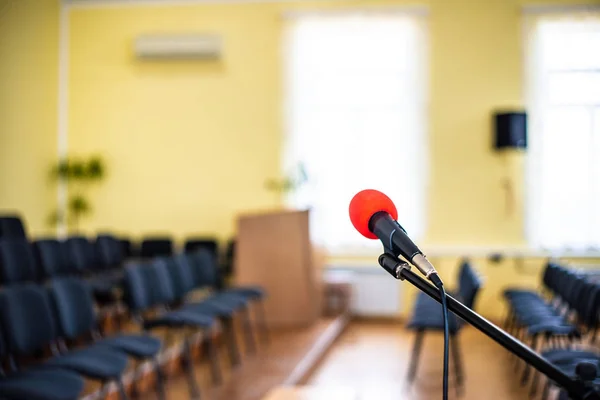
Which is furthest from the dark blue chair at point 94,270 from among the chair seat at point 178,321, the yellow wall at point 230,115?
the yellow wall at point 230,115

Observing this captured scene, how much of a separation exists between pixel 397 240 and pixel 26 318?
10.4 ft

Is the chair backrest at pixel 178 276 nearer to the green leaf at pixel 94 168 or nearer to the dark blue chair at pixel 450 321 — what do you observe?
the dark blue chair at pixel 450 321

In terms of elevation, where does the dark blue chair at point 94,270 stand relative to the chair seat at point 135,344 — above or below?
above

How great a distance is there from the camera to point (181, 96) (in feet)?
31.8

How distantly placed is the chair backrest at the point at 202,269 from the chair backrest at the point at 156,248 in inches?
68.0

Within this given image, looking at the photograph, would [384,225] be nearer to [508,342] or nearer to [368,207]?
[368,207]

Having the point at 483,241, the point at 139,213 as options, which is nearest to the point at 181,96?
the point at 139,213

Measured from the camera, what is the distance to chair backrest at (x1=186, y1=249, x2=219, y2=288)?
22.6ft

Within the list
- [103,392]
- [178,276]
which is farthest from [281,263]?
[103,392]

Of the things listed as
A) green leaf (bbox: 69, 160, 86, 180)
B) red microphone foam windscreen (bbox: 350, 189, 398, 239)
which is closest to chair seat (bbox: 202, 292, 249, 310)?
green leaf (bbox: 69, 160, 86, 180)

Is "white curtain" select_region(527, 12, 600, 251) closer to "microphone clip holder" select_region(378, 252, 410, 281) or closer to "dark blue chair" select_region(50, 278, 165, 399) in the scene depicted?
"dark blue chair" select_region(50, 278, 165, 399)

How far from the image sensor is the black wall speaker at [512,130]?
862 cm

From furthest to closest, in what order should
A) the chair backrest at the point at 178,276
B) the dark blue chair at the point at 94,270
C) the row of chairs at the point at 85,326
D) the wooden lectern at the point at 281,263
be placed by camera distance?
the wooden lectern at the point at 281,263 < the dark blue chair at the point at 94,270 < the chair backrest at the point at 178,276 < the row of chairs at the point at 85,326

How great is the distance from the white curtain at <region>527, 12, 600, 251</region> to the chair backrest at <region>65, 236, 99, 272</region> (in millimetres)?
5084
